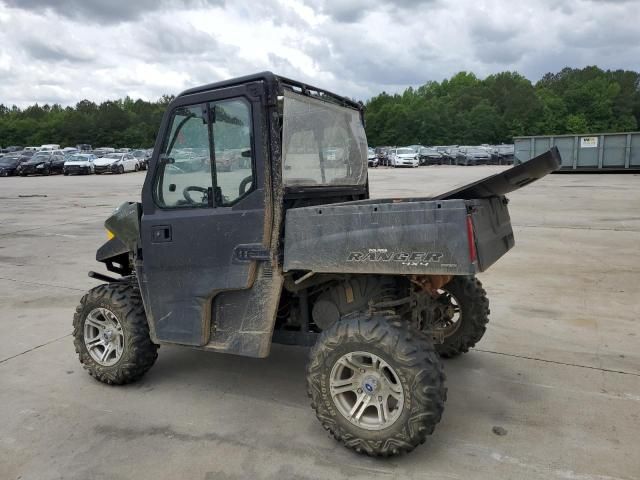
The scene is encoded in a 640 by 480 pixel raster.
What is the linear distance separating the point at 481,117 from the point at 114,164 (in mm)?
61841

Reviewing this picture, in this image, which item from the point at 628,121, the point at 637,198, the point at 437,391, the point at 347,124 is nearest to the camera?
the point at 437,391

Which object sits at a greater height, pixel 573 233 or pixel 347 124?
pixel 347 124

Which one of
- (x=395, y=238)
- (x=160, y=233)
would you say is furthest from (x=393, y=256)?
(x=160, y=233)

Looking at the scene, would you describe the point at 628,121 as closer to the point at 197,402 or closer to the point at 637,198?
the point at 637,198

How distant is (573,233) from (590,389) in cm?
741

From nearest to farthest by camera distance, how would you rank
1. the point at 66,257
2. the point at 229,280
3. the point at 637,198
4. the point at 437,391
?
the point at 437,391, the point at 229,280, the point at 66,257, the point at 637,198

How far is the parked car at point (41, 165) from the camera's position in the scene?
3959 cm

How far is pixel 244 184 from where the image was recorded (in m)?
3.46

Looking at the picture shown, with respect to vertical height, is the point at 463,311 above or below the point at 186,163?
below

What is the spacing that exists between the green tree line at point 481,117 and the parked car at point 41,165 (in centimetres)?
3583

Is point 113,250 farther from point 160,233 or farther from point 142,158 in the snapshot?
point 142,158

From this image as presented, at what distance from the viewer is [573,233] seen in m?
10.7

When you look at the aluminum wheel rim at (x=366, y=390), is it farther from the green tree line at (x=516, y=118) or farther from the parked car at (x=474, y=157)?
the green tree line at (x=516, y=118)

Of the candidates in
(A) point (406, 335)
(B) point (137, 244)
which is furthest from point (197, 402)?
(A) point (406, 335)
